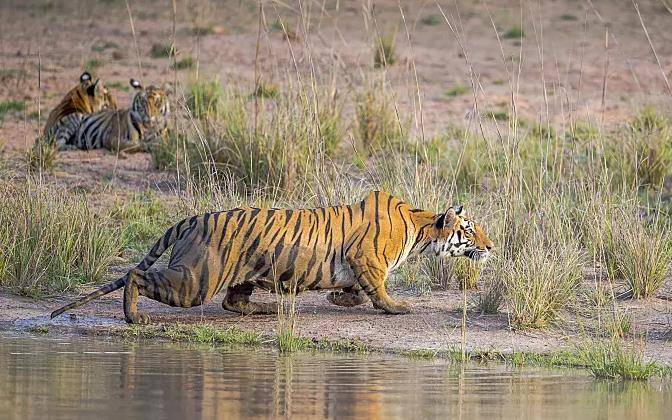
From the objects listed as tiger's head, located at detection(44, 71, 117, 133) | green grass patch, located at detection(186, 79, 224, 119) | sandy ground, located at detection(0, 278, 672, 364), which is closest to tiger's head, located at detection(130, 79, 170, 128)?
green grass patch, located at detection(186, 79, 224, 119)

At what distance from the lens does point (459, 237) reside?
9547mm

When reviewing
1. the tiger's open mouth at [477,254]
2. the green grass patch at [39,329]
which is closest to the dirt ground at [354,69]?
the green grass patch at [39,329]

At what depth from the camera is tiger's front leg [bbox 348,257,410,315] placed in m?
9.14

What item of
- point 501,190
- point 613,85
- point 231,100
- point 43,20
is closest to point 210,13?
point 43,20

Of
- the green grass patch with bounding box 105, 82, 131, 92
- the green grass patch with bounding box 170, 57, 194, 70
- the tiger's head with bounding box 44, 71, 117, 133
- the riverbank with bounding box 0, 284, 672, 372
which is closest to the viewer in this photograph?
the riverbank with bounding box 0, 284, 672, 372

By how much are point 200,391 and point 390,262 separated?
2.65 metres

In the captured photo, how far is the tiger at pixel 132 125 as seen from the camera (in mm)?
15430

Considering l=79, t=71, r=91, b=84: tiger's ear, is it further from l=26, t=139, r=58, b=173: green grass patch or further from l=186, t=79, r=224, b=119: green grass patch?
l=26, t=139, r=58, b=173: green grass patch

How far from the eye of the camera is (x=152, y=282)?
28.9ft

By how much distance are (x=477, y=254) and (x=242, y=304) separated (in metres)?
1.62

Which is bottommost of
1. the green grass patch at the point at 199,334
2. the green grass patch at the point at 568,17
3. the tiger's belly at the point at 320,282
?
the green grass patch at the point at 199,334

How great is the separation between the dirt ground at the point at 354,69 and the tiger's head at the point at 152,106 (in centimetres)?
35

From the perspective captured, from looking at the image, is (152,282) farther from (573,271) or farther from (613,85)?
(613,85)

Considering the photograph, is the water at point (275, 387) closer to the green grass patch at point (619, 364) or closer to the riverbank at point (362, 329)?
the green grass patch at point (619, 364)
